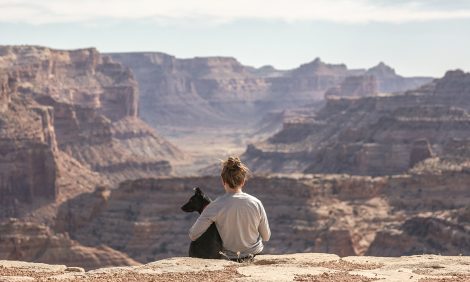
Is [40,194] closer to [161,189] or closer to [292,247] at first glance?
[161,189]

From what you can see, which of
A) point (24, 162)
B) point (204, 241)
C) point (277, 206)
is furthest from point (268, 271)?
point (24, 162)

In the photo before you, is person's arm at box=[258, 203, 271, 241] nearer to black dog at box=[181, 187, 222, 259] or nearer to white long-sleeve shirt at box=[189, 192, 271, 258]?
white long-sleeve shirt at box=[189, 192, 271, 258]

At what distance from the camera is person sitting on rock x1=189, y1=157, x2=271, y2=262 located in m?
21.8

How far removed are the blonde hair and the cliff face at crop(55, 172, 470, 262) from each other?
60.9m

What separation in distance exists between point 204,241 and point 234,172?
1.90m

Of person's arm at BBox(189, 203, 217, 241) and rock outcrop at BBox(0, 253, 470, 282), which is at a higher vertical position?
person's arm at BBox(189, 203, 217, 241)

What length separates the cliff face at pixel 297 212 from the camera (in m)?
88.2

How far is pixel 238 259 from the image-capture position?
22578mm

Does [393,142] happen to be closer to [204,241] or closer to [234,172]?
[204,241]

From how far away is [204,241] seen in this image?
74.4 ft

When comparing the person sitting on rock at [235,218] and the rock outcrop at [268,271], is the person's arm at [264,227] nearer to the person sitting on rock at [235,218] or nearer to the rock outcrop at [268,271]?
the person sitting on rock at [235,218]

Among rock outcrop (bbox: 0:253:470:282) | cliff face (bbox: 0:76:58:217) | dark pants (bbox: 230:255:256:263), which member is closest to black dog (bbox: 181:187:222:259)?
rock outcrop (bbox: 0:253:470:282)

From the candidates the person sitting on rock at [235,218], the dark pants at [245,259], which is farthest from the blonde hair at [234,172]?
the dark pants at [245,259]

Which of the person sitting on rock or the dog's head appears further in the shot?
the dog's head
